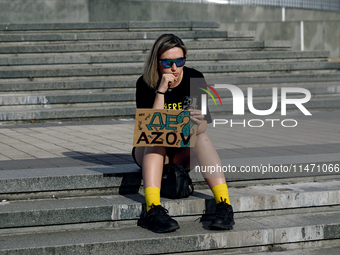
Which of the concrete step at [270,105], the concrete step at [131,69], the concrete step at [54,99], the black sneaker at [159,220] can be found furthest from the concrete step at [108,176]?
the concrete step at [131,69]

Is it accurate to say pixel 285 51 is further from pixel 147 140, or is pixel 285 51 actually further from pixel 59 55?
pixel 147 140

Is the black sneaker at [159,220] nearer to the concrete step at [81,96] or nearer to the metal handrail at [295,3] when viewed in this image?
the concrete step at [81,96]

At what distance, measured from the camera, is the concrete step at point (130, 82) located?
9.55m

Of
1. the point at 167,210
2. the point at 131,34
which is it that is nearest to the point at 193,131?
the point at 167,210

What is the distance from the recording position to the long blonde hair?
4.02 m

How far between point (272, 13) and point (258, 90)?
9.30m

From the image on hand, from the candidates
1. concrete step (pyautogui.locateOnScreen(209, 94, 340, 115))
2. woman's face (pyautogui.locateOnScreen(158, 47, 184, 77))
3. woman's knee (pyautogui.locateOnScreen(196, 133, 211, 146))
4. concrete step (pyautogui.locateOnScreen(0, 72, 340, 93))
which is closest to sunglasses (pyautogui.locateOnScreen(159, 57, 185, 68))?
woman's face (pyautogui.locateOnScreen(158, 47, 184, 77))

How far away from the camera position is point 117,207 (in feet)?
13.1

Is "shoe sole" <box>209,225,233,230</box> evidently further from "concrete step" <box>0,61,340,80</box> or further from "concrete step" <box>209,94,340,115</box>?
"concrete step" <box>0,61,340,80</box>

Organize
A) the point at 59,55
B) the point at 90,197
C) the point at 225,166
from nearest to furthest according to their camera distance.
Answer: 1. the point at 90,197
2. the point at 225,166
3. the point at 59,55

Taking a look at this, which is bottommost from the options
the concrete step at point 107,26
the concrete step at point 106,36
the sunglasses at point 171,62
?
the sunglasses at point 171,62

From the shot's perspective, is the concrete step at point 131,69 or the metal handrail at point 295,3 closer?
the concrete step at point 131,69

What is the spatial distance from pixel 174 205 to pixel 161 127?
0.65 meters

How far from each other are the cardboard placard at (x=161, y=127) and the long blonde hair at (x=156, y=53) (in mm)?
366
